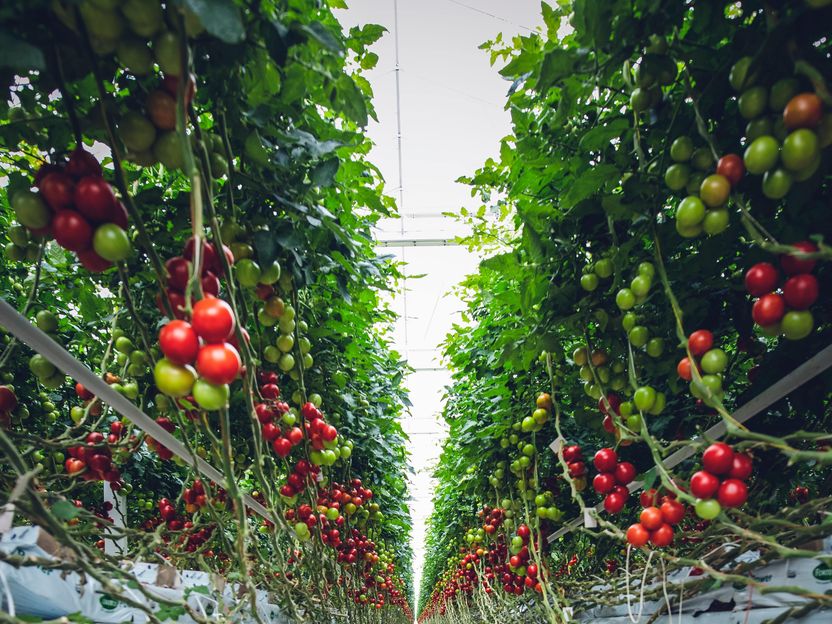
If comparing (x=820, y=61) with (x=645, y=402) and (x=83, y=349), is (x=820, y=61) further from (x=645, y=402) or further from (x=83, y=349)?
(x=83, y=349)

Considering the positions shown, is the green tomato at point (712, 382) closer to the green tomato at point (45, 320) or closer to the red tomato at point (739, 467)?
the red tomato at point (739, 467)

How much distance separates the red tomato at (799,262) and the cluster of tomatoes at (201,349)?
91cm

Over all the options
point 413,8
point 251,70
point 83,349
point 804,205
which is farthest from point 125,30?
point 413,8

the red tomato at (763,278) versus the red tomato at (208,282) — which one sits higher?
the red tomato at (208,282)

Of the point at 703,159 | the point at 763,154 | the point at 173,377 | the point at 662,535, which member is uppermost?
the point at 703,159

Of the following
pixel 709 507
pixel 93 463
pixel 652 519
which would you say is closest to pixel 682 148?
pixel 709 507

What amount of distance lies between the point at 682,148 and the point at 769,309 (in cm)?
35

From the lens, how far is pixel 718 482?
92cm

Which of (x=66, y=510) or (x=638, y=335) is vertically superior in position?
(x=638, y=335)

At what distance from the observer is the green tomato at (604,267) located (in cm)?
125

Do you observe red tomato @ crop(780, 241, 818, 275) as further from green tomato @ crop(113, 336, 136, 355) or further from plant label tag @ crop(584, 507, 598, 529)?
green tomato @ crop(113, 336, 136, 355)

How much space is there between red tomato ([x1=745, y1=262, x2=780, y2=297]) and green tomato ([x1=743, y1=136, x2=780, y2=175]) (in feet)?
0.57

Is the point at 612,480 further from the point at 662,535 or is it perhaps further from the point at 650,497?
the point at 662,535

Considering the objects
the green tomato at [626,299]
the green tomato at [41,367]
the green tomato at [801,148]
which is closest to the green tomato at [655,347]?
the green tomato at [626,299]
